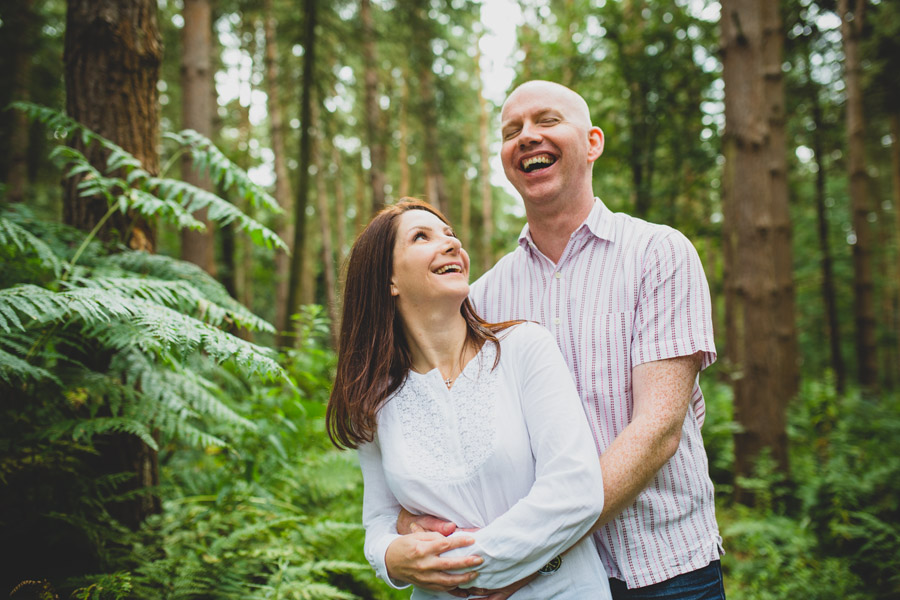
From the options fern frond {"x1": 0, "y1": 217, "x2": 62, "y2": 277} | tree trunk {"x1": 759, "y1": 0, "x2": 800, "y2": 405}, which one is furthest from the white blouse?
tree trunk {"x1": 759, "y1": 0, "x2": 800, "y2": 405}

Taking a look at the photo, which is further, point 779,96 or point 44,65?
point 44,65

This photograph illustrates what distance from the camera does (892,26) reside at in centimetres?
984

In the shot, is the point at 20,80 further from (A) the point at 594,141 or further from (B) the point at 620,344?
(B) the point at 620,344

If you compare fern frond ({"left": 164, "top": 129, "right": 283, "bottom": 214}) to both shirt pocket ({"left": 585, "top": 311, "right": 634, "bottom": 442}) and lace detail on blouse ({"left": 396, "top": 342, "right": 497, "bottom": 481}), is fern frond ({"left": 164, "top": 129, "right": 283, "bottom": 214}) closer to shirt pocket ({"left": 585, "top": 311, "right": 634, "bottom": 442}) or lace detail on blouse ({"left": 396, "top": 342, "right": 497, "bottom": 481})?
lace detail on blouse ({"left": 396, "top": 342, "right": 497, "bottom": 481})

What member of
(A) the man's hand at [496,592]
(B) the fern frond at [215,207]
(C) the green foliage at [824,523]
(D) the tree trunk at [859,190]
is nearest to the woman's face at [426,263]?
(A) the man's hand at [496,592]

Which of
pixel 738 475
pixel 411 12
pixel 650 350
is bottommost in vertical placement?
pixel 738 475

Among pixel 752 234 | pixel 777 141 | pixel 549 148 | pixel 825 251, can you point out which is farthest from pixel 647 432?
pixel 825 251

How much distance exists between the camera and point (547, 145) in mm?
2041

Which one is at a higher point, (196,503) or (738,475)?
(196,503)

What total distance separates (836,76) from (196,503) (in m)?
15.4

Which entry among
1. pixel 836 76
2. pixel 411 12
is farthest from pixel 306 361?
pixel 836 76

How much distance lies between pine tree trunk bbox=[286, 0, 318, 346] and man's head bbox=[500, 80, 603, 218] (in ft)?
18.3

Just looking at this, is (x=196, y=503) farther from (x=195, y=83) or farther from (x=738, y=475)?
(x=738, y=475)

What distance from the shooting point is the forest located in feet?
8.20
